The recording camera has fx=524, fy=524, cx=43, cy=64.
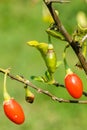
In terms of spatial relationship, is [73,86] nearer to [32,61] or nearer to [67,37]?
[67,37]

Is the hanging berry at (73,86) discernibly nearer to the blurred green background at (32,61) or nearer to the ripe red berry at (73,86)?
the ripe red berry at (73,86)

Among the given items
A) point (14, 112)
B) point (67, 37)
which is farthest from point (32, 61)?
point (67, 37)

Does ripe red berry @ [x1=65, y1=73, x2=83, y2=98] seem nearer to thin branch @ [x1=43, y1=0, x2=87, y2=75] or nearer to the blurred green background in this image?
thin branch @ [x1=43, y1=0, x2=87, y2=75]

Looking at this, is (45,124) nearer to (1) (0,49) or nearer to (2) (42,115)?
(2) (42,115)

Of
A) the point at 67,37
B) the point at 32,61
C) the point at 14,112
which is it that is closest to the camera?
the point at 67,37

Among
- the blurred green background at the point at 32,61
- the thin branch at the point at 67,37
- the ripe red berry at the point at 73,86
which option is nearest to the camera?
the thin branch at the point at 67,37

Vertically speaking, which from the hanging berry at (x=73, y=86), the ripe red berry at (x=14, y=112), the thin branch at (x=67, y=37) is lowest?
the ripe red berry at (x=14, y=112)

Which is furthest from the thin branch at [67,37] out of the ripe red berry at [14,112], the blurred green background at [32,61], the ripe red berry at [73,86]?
the blurred green background at [32,61]

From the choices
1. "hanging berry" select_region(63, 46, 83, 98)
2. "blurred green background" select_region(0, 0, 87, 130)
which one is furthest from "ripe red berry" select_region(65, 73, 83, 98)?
"blurred green background" select_region(0, 0, 87, 130)

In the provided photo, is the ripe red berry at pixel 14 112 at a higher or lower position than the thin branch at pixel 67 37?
lower
